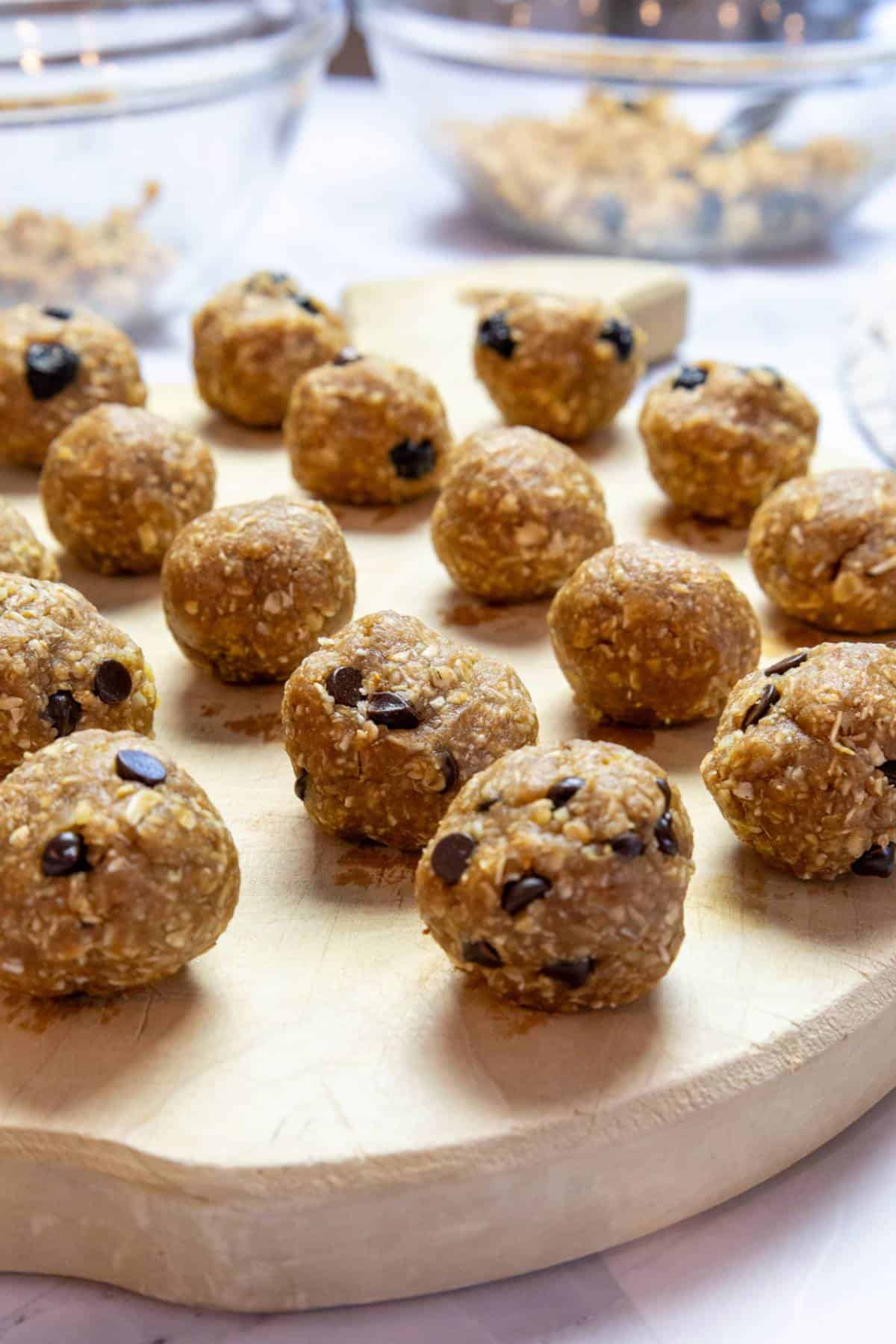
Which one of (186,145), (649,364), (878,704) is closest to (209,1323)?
(878,704)

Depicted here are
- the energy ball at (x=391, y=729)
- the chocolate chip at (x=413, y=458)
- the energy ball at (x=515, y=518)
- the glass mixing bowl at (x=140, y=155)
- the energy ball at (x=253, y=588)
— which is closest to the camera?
the energy ball at (x=391, y=729)

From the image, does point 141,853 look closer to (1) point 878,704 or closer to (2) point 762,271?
(1) point 878,704

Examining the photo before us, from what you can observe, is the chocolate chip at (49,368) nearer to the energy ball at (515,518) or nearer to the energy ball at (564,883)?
the energy ball at (515,518)

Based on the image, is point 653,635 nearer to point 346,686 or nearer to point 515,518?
point 515,518

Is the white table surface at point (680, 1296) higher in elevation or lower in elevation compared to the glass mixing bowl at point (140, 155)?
lower

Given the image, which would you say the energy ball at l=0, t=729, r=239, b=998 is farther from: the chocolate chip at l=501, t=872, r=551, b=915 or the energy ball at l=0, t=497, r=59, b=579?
the energy ball at l=0, t=497, r=59, b=579

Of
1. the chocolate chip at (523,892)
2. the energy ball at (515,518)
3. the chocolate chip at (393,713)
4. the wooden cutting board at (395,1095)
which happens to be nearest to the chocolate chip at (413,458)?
the energy ball at (515,518)
